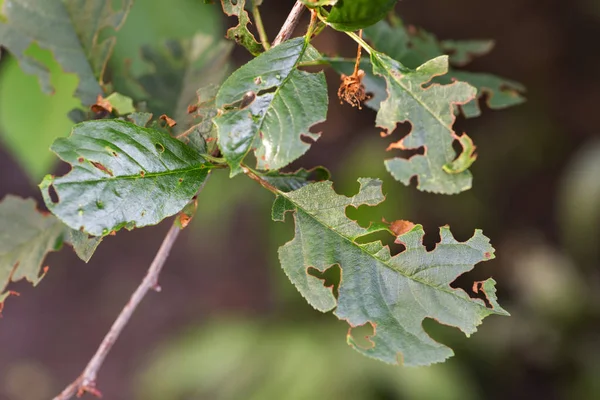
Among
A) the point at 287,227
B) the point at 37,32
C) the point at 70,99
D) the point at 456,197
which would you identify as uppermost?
the point at 37,32

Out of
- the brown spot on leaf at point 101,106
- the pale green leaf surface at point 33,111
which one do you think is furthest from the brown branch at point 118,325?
the pale green leaf surface at point 33,111

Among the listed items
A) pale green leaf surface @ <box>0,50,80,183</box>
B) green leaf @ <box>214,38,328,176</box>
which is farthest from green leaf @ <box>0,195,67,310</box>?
green leaf @ <box>214,38,328,176</box>

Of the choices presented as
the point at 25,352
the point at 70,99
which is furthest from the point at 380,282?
the point at 25,352

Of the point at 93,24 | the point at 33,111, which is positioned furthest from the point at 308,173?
the point at 33,111

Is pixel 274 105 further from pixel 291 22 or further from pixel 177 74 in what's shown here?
pixel 177 74

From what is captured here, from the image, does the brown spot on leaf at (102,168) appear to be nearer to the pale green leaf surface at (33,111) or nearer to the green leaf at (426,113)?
the green leaf at (426,113)

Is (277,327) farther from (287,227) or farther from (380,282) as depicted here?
(380,282)
